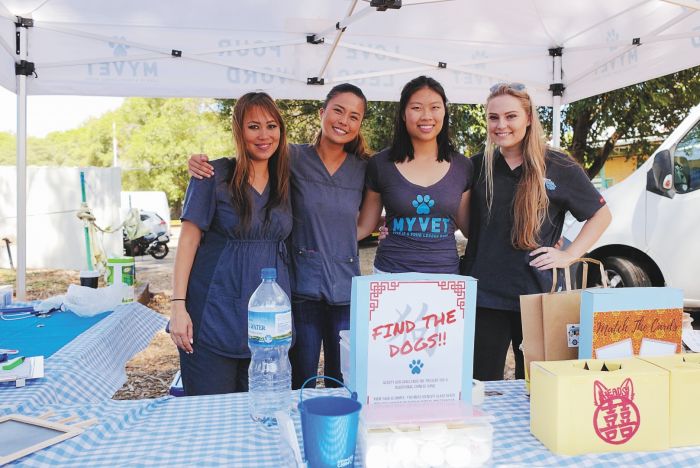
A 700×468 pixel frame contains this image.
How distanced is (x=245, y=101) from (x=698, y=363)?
163 centimetres

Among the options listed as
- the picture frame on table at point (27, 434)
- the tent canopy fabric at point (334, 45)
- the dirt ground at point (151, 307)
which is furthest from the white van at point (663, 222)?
the picture frame on table at point (27, 434)

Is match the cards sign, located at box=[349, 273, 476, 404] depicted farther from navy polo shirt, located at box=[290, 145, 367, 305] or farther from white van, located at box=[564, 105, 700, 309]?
white van, located at box=[564, 105, 700, 309]

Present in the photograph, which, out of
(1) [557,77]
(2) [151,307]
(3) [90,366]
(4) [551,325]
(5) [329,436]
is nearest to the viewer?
(5) [329,436]

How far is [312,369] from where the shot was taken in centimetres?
220

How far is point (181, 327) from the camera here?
6.37ft

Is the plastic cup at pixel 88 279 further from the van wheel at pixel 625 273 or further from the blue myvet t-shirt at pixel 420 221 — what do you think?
the van wheel at pixel 625 273

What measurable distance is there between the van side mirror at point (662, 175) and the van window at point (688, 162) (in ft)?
0.14

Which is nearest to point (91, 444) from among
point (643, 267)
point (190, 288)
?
point (190, 288)

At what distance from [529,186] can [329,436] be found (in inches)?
56.6

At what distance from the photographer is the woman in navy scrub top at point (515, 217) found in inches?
84.4

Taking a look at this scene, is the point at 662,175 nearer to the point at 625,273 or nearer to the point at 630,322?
the point at 625,273

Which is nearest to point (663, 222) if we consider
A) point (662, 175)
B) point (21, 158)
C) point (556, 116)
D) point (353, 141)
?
point (662, 175)

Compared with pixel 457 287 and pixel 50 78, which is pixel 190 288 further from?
pixel 50 78

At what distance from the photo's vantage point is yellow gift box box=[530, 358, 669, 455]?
1194 mm
